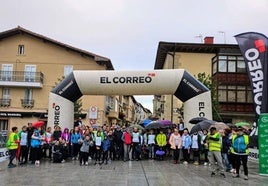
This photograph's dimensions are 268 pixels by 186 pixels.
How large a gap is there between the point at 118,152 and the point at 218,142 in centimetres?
658

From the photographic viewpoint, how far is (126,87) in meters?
18.3

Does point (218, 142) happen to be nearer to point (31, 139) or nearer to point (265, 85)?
point (265, 85)

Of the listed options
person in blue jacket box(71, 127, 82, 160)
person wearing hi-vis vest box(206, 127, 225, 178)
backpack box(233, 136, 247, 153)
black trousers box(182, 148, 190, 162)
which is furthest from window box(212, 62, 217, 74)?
backpack box(233, 136, 247, 153)

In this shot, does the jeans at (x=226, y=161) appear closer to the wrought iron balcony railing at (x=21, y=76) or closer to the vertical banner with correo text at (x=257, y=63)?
the vertical banner with correo text at (x=257, y=63)

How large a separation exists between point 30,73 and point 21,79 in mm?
1212

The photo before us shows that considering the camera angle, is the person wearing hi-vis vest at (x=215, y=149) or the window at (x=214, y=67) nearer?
the person wearing hi-vis vest at (x=215, y=149)

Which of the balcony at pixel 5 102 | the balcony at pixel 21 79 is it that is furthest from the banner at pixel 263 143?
the balcony at pixel 5 102

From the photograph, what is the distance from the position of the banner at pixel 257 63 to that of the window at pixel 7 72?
107 ft

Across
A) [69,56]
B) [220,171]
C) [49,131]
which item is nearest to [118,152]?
[49,131]

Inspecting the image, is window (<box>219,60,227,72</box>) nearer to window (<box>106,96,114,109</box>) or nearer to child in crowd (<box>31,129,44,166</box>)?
window (<box>106,96,114,109</box>)

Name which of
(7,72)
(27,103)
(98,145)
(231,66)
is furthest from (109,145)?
(7,72)

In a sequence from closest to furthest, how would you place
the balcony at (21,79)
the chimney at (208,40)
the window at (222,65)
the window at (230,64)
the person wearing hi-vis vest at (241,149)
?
the person wearing hi-vis vest at (241,149)
the window at (230,64)
the window at (222,65)
the balcony at (21,79)
the chimney at (208,40)

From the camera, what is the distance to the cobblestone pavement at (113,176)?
10844 mm

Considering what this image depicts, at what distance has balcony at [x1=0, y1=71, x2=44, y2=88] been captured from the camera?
41.2 meters
